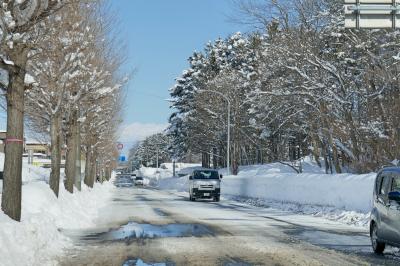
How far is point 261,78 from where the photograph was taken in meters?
33.8

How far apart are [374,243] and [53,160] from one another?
13.4m

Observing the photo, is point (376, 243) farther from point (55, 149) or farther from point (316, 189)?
point (316, 189)

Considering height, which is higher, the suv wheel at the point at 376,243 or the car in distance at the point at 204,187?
the car in distance at the point at 204,187

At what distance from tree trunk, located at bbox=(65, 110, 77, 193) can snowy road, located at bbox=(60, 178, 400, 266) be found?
7.57 meters

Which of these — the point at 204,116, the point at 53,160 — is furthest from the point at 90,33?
the point at 204,116

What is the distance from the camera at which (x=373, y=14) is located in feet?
51.8

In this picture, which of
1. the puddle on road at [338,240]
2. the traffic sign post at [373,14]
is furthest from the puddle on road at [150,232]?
the traffic sign post at [373,14]

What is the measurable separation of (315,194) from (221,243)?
13.5 meters

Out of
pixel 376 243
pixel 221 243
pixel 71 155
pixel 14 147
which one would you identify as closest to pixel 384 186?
pixel 376 243

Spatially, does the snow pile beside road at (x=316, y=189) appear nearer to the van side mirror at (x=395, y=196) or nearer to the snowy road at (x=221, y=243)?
the snowy road at (x=221, y=243)

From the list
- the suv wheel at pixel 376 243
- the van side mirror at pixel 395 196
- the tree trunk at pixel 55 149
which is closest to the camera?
the van side mirror at pixel 395 196

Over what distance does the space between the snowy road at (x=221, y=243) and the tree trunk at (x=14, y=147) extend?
1598 millimetres

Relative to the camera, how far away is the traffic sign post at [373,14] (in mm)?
15617

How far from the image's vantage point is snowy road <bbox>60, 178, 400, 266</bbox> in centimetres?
1056
